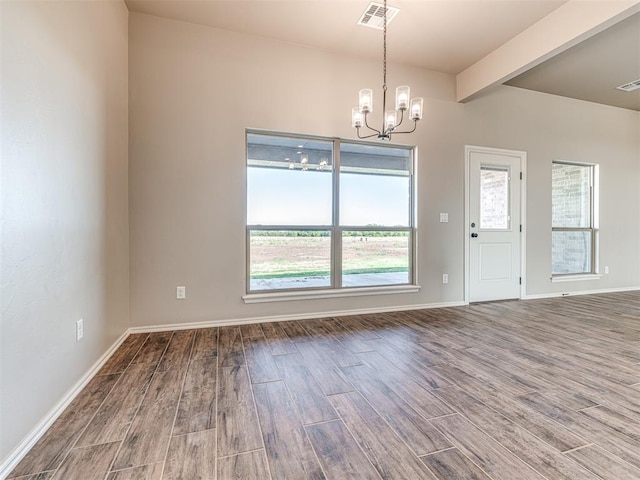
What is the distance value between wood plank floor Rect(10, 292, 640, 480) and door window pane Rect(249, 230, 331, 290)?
69cm

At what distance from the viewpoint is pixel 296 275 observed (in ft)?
11.6

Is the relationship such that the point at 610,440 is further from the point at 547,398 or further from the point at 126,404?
the point at 126,404

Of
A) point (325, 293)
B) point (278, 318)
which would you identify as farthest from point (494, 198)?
point (278, 318)

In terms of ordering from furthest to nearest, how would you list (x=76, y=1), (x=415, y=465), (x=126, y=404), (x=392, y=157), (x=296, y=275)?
(x=392, y=157), (x=296, y=275), (x=76, y=1), (x=126, y=404), (x=415, y=465)

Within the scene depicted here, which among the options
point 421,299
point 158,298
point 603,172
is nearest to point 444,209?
point 421,299

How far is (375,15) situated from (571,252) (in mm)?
4767

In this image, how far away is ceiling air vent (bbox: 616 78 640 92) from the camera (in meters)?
4.19

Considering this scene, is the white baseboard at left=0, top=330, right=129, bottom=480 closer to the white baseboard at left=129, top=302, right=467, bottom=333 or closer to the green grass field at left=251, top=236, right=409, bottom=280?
the white baseboard at left=129, top=302, right=467, bottom=333

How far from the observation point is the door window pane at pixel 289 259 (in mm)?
3365

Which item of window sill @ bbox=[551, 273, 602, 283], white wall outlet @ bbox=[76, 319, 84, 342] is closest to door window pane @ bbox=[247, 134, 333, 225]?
white wall outlet @ bbox=[76, 319, 84, 342]

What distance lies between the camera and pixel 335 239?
3637 mm

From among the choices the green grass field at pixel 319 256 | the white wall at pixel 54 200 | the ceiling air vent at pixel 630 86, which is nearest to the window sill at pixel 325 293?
the green grass field at pixel 319 256

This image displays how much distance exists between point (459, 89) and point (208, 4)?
10.3 feet

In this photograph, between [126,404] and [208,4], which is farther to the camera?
[208,4]
